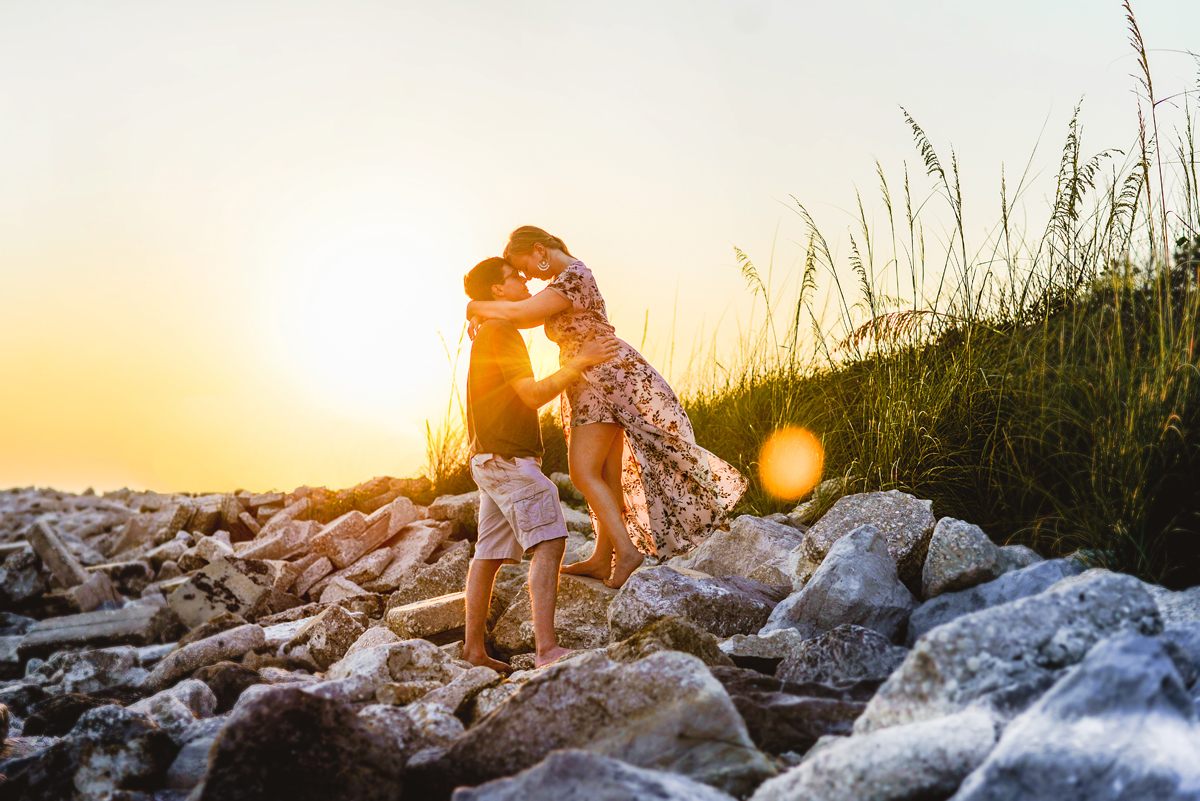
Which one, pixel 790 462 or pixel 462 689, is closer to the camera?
pixel 462 689

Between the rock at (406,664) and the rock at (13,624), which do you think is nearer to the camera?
the rock at (406,664)

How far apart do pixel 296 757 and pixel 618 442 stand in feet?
9.05

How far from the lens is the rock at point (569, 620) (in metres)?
3.91

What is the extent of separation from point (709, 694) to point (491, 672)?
1.19 meters

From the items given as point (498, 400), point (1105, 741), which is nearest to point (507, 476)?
point (498, 400)

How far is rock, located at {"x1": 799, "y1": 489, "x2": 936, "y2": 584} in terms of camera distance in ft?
11.7

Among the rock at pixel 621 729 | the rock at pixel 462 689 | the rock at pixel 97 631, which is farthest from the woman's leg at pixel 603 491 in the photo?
the rock at pixel 97 631

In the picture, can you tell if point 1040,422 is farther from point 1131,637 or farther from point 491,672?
point 491,672

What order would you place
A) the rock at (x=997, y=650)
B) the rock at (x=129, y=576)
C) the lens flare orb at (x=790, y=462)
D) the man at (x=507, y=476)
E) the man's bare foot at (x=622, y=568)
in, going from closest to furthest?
1. the rock at (x=997, y=650)
2. the man at (x=507, y=476)
3. the man's bare foot at (x=622, y=568)
4. the lens flare orb at (x=790, y=462)
5. the rock at (x=129, y=576)

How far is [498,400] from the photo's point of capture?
3.70 meters

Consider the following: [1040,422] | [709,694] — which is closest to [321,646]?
[709,694]

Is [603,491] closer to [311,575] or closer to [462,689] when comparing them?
[462,689]

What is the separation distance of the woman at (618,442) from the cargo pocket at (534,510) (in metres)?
0.66

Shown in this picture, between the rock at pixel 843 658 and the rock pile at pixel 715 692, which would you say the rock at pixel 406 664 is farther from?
the rock at pixel 843 658
